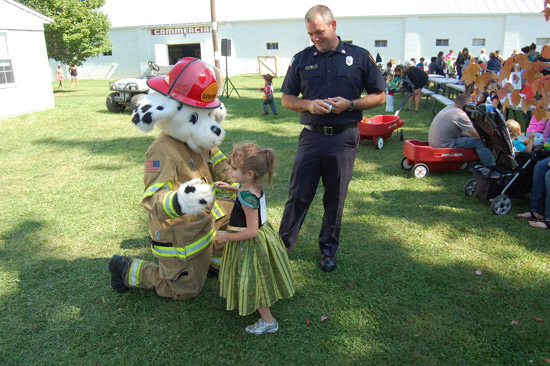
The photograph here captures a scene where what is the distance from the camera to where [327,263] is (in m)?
3.74

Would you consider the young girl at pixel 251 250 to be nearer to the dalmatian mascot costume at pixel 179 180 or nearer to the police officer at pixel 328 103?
the dalmatian mascot costume at pixel 179 180

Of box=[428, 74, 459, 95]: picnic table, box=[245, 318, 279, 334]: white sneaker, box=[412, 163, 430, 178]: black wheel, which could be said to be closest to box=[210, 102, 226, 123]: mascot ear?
box=[245, 318, 279, 334]: white sneaker

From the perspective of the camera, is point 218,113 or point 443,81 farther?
point 443,81

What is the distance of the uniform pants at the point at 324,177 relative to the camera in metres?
3.49

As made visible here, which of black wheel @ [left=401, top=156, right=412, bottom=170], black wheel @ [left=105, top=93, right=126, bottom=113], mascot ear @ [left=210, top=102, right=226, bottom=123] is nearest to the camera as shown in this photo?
mascot ear @ [left=210, top=102, right=226, bottom=123]

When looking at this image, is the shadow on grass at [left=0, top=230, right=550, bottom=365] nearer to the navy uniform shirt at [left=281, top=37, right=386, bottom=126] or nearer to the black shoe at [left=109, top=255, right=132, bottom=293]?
the black shoe at [left=109, top=255, right=132, bottom=293]

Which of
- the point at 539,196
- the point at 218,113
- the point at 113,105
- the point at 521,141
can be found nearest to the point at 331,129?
the point at 218,113

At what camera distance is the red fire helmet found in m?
2.93

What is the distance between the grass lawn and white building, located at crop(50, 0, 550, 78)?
23.4 metres

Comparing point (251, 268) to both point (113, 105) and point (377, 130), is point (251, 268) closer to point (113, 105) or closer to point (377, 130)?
point (377, 130)

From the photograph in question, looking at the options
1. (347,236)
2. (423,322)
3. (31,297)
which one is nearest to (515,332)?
(423,322)

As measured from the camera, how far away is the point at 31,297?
11.2ft

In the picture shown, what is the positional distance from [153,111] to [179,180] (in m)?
0.54

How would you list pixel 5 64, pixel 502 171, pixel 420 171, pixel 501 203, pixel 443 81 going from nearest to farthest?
1. pixel 501 203
2. pixel 502 171
3. pixel 420 171
4. pixel 5 64
5. pixel 443 81
